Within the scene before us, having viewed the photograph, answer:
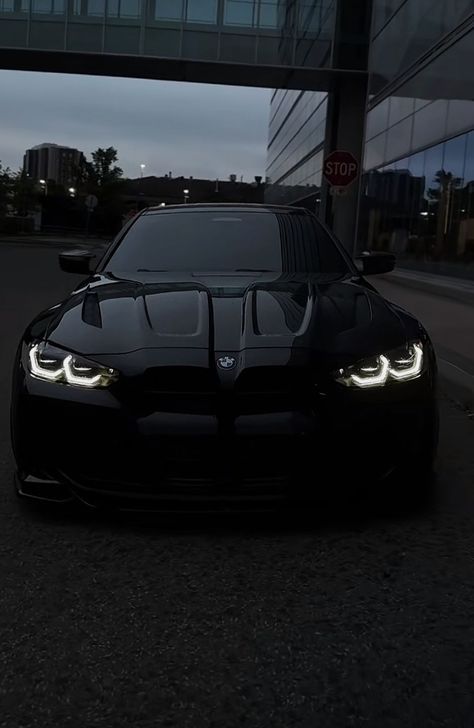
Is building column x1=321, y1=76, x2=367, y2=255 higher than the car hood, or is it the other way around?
building column x1=321, y1=76, x2=367, y2=255

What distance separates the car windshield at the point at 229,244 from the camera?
4.43m

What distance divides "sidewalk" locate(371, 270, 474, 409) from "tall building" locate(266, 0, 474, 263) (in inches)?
35.9

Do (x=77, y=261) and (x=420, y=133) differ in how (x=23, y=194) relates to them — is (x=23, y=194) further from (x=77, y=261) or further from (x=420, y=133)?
(x=77, y=261)

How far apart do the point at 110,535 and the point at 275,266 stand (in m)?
2.01

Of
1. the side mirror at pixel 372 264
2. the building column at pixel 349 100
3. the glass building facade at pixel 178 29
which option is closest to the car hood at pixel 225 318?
the side mirror at pixel 372 264

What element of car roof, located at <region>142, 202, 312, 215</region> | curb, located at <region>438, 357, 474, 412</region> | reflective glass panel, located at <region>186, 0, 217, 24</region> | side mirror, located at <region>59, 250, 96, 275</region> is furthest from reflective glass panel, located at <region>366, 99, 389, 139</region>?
side mirror, located at <region>59, 250, 96, 275</region>

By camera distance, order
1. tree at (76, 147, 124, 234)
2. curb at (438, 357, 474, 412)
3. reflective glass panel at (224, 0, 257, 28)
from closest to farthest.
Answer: curb at (438, 357, 474, 412) < reflective glass panel at (224, 0, 257, 28) < tree at (76, 147, 124, 234)

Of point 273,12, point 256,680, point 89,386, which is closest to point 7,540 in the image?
point 89,386

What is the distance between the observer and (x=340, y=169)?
15.2m

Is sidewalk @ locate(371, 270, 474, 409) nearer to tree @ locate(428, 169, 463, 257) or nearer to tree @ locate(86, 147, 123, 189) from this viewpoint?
tree @ locate(428, 169, 463, 257)

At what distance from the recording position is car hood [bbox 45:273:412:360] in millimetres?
2980

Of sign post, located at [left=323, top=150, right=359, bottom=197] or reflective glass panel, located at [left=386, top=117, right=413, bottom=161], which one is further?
reflective glass panel, located at [left=386, top=117, right=413, bottom=161]

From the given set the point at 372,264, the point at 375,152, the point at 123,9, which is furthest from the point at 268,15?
the point at 372,264

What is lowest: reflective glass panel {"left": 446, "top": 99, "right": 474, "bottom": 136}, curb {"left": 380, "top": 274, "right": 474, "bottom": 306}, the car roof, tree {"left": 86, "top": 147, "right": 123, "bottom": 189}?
curb {"left": 380, "top": 274, "right": 474, "bottom": 306}
